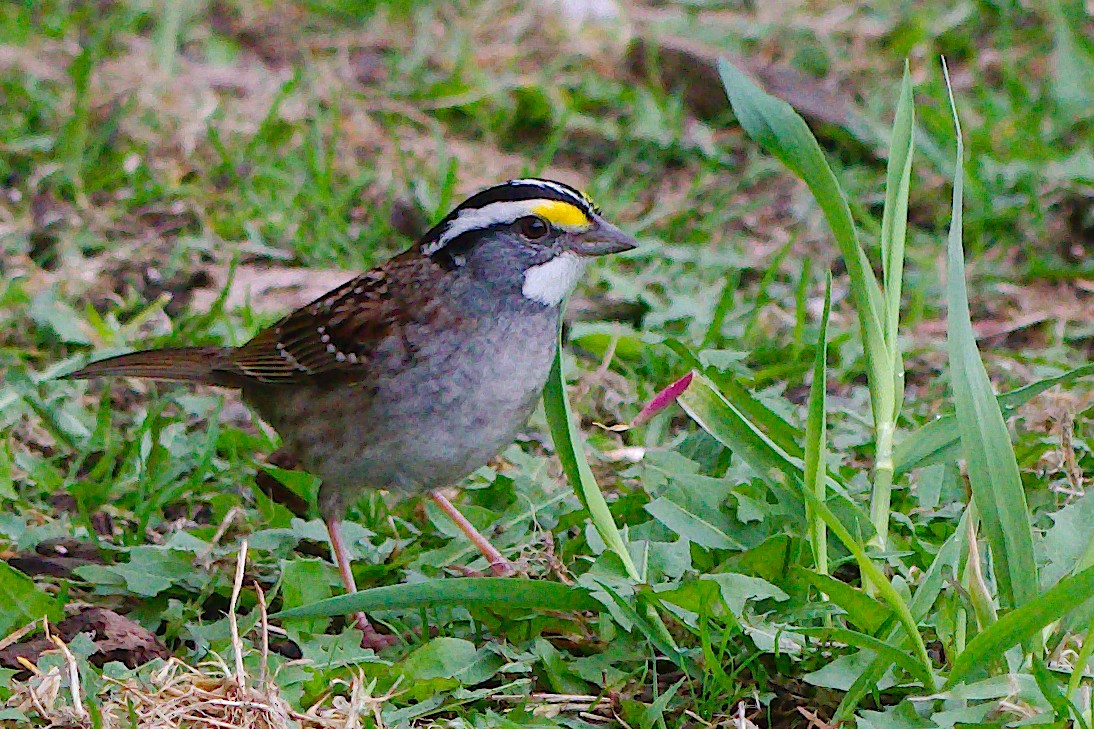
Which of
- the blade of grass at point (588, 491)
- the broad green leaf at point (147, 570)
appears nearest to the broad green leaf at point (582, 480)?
the blade of grass at point (588, 491)

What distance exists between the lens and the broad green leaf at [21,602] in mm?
3734

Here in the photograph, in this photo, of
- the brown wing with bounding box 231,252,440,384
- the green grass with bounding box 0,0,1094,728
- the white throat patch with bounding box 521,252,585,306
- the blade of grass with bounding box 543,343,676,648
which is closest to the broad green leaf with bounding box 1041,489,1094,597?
the green grass with bounding box 0,0,1094,728

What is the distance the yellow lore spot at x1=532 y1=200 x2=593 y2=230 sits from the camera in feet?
13.3

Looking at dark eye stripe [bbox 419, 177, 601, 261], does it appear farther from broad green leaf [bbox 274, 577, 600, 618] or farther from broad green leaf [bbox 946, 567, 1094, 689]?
broad green leaf [bbox 946, 567, 1094, 689]

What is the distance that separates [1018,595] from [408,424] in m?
1.62

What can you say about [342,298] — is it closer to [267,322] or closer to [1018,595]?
[267,322]

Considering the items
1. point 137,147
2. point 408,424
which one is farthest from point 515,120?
point 408,424

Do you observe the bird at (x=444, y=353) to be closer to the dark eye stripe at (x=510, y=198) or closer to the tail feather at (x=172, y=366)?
the dark eye stripe at (x=510, y=198)

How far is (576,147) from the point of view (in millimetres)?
7047

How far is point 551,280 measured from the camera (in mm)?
4109

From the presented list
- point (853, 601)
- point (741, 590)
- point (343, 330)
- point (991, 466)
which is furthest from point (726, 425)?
point (343, 330)

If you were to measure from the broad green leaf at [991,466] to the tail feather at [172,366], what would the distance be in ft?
7.60

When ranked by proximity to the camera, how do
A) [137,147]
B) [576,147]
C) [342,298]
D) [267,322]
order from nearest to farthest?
[342,298] → [267,322] → [137,147] → [576,147]

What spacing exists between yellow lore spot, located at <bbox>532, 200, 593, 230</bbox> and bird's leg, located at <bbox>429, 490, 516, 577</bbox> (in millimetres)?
798
